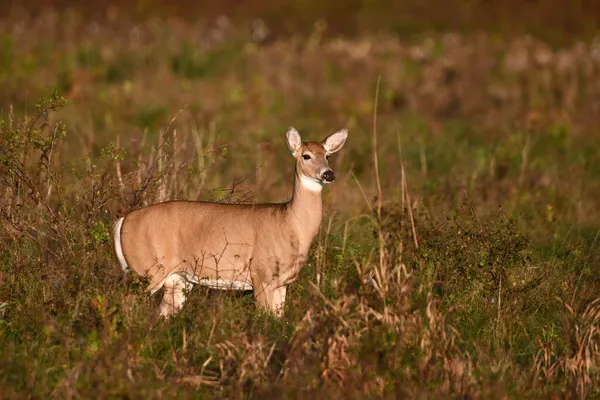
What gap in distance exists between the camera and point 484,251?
267 inches

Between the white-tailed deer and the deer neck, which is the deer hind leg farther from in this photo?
the deer neck

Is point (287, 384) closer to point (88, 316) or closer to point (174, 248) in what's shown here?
point (88, 316)

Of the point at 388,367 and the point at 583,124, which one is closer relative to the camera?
the point at 388,367

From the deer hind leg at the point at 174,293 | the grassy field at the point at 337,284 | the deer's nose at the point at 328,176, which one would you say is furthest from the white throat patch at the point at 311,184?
the deer hind leg at the point at 174,293

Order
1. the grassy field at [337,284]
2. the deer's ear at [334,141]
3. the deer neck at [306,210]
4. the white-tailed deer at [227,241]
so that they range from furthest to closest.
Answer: the deer's ear at [334,141], the deer neck at [306,210], the white-tailed deer at [227,241], the grassy field at [337,284]

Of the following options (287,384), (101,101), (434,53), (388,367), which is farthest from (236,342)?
(434,53)

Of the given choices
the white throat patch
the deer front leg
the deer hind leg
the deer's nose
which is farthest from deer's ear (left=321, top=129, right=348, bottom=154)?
the deer hind leg

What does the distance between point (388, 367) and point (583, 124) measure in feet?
34.1

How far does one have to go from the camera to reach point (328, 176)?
6.55 m

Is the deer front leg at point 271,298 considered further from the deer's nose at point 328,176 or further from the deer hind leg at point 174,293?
the deer's nose at point 328,176

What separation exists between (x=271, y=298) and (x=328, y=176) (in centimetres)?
89

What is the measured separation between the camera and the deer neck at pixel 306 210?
22.3 ft

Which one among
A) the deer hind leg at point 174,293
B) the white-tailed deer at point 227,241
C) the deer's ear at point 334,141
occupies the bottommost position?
A: the deer hind leg at point 174,293

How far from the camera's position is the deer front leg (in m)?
6.56
